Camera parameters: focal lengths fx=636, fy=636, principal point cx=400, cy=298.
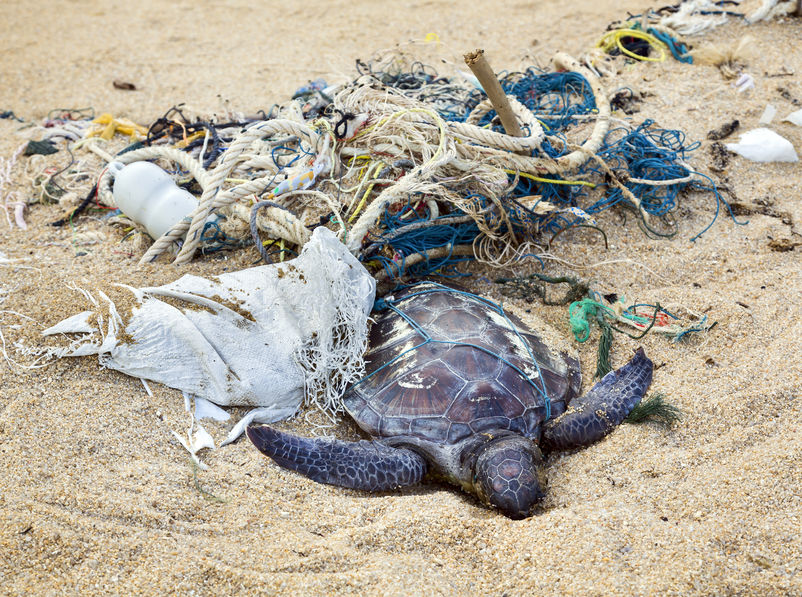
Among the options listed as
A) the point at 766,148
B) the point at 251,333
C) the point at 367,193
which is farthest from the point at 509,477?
the point at 766,148

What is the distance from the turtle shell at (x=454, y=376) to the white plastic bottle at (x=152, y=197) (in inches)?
39.6

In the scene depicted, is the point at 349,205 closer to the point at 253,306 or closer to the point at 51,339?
the point at 253,306

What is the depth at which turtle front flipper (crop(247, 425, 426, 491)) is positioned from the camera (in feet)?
6.64

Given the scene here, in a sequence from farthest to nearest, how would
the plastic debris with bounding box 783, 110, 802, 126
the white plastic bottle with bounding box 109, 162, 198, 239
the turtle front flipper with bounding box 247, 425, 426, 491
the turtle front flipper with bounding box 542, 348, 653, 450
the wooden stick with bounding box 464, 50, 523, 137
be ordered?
the plastic debris with bounding box 783, 110, 802, 126
the white plastic bottle with bounding box 109, 162, 198, 239
the wooden stick with bounding box 464, 50, 523, 137
the turtle front flipper with bounding box 542, 348, 653, 450
the turtle front flipper with bounding box 247, 425, 426, 491

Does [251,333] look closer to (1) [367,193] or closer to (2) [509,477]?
(1) [367,193]

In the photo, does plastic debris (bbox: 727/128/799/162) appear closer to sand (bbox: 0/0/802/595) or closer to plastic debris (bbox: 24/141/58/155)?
sand (bbox: 0/0/802/595)

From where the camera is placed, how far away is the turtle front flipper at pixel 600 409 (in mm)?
2156

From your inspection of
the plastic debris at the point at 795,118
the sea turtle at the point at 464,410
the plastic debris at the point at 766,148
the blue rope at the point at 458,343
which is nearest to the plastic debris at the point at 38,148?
the blue rope at the point at 458,343

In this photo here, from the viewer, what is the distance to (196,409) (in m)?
2.21

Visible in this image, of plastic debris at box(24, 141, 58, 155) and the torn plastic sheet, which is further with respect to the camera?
plastic debris at box(24, 141, 58, 155)

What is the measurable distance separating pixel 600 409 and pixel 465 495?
552 millimetres

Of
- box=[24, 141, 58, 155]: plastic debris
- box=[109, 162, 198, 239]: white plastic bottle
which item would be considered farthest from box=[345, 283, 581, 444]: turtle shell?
box=[24, 141, 58, 155]: plastic debris

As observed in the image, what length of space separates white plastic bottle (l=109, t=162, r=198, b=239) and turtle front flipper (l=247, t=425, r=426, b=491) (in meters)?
1.13

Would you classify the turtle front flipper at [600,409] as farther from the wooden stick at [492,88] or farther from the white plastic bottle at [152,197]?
the white plastic bottle at [152,197]
